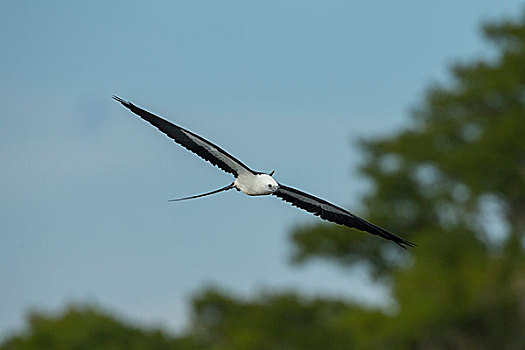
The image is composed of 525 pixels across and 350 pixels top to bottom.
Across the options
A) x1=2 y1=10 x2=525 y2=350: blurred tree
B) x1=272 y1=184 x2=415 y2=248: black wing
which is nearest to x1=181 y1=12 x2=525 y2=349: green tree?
x1=2 y1=10 x2=525 y2=350: blurred tree

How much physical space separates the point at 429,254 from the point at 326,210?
1219 inches

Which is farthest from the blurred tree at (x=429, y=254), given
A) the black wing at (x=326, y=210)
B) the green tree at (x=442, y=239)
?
the black wing at (x=326, y=210)

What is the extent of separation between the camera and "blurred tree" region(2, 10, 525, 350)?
41406 millimetres

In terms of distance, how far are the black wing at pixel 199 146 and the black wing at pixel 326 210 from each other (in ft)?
3.26

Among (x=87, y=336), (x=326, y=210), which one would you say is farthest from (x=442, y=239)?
(x=326, y=210)

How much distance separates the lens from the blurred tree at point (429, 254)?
136 ft

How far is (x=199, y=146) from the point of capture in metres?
12.9

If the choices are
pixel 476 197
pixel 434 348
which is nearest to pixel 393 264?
pixel 476 197

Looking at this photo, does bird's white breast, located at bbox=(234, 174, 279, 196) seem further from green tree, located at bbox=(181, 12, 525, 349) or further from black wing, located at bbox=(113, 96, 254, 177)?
green tree, located at bbox=(181, 12, 525, 349)

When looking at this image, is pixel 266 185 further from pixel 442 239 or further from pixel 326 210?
pixel 442 239

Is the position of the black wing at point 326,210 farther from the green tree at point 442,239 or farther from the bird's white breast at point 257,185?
the green tree at point 442,239

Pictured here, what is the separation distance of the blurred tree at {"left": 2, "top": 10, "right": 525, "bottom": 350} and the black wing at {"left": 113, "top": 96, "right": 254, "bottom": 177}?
28.8 metres

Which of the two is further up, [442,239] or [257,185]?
[442,239]

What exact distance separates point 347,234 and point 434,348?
31.0ft
